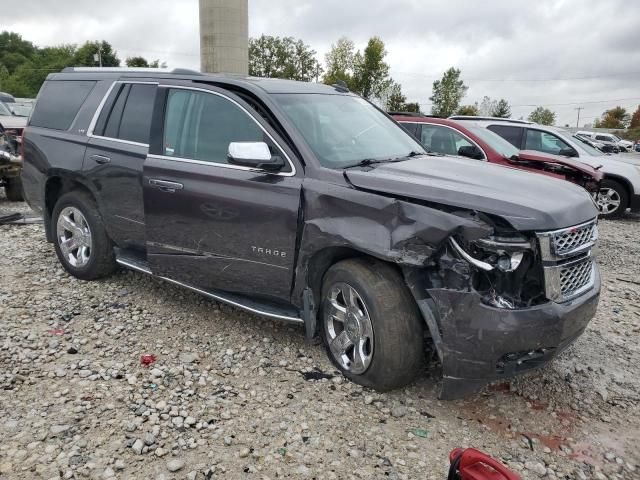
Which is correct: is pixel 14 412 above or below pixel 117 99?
below

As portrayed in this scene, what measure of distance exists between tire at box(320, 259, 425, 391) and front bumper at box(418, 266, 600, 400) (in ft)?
0.57

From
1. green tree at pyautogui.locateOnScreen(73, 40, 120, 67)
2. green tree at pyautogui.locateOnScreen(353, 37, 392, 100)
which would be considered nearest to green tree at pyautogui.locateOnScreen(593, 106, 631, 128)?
green tree at pyautogui.locateOnScreen(353, 37, 392, 100)

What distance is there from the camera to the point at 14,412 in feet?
10.3

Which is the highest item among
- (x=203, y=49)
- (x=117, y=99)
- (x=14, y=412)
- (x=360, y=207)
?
(x=203, y=49)

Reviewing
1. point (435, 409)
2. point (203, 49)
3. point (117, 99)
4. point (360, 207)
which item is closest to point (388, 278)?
point (360, 207)

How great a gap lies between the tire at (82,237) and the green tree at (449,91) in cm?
4557

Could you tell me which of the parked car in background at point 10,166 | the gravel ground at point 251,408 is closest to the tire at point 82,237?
the gravel ground at point 251,408

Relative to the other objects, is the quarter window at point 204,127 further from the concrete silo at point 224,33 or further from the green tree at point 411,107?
the green tree at point 411,107

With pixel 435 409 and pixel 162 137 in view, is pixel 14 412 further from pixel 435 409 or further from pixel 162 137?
pixel 435 409

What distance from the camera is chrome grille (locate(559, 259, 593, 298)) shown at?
2.98m

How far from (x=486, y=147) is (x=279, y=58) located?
45.2 m

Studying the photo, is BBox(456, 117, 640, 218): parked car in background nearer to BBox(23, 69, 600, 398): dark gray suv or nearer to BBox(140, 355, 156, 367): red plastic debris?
BBox(23, 69, 600, 398): dark gray suv

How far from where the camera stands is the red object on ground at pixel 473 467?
2129mm

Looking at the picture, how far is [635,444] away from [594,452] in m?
0.28
